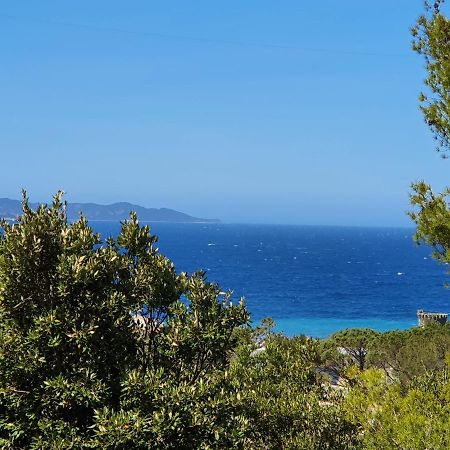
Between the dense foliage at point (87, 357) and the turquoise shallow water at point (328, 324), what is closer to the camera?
the dense foliage at point (87, 357)

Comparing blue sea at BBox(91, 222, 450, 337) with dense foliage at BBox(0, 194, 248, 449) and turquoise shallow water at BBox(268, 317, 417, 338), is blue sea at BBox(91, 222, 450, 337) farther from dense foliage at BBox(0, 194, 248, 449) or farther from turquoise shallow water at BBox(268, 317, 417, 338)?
dense foliage at BBox(0, 194, 248, 449)

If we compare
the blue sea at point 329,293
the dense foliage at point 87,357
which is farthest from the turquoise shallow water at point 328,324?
the dense foliage at point 87,357

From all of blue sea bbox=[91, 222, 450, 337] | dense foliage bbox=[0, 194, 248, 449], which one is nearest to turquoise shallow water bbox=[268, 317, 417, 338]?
blue sea bbox=[91, 222, 450, 337]

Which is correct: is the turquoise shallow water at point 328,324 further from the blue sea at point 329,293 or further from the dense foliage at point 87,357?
the dense foliage at point 87,357

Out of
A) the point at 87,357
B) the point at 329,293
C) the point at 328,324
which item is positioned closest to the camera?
the point at 87,357

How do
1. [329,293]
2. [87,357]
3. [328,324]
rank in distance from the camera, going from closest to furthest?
1. [87,357]
2. [328,324]
3. [329,293]

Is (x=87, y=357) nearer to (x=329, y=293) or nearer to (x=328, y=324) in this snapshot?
(x=328, y=324)

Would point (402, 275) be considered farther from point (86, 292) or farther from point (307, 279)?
point (86, 292)

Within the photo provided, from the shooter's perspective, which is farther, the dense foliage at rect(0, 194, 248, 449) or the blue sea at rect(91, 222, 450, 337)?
the blue sea at rect(91, 222, 450, 337)

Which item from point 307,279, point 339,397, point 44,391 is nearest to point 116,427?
point 44,391

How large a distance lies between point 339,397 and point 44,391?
362 inches

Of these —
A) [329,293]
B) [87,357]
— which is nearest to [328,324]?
[329,293]

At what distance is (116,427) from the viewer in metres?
8.41

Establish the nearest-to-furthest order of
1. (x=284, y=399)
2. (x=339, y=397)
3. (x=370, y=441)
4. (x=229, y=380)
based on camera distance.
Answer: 1. (x=229, y=380)
2. (x=370, y=441)
3. (x=284, y=399)
4. (x=339, y=397)
